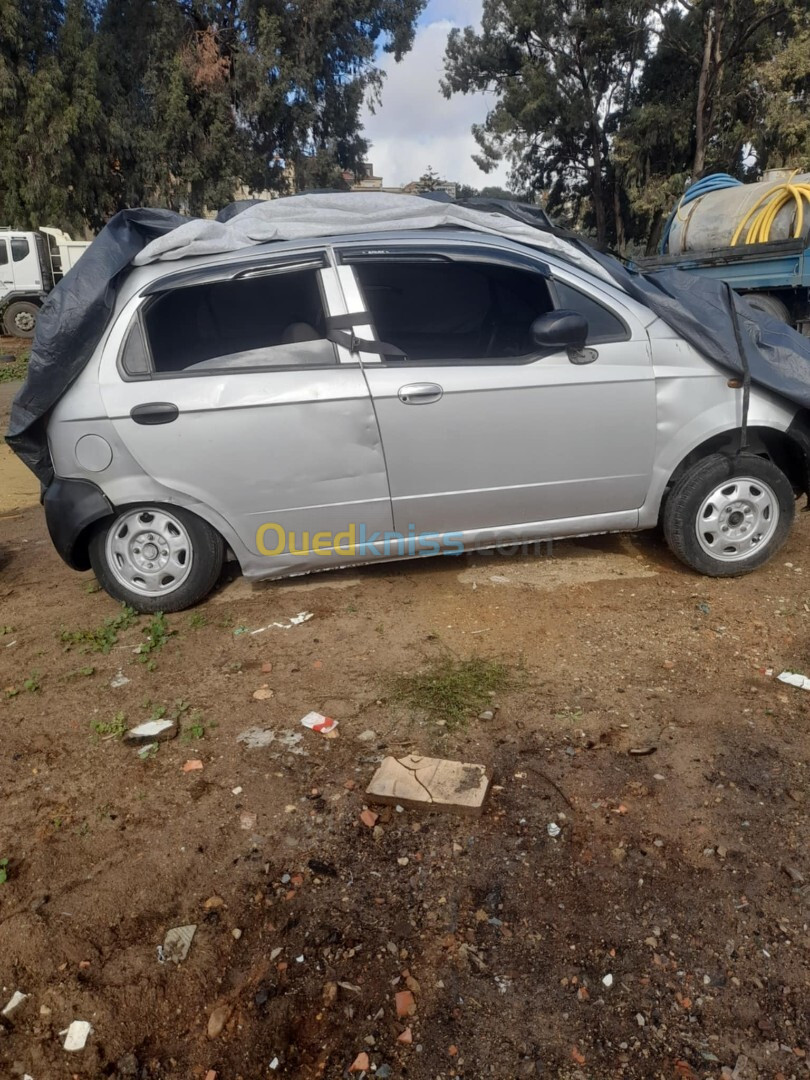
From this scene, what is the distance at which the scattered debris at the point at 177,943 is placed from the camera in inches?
89.2

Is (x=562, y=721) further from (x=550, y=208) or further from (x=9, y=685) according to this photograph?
(x=550, y=208)

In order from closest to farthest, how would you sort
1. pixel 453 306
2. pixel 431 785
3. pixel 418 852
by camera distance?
pixel 418 852, pixel 431 785, pixel 453 306

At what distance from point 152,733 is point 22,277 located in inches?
794

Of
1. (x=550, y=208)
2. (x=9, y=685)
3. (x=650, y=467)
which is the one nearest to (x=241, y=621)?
(x=9, y=685)

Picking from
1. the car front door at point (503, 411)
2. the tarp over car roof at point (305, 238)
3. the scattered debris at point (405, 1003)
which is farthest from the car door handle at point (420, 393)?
the scattered debris at point (405, 1003)

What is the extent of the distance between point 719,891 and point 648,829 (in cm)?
31

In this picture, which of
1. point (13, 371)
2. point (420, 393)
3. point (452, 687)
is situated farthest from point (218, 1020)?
point (13, 371)

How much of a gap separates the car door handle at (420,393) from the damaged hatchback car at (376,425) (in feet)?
0.04

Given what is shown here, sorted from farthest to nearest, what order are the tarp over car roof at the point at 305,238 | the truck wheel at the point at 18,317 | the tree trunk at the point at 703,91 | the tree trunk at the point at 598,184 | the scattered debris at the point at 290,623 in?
the tree trunk at the point at 598,184 → the tree trunk at the point at 703,91 → the truck wheel at the point at 18,317 → the scattered debris at the point at 290,623 → the tarp over car roof at the point at 305,238

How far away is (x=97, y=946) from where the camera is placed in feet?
7.61

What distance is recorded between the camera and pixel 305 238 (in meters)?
4.03

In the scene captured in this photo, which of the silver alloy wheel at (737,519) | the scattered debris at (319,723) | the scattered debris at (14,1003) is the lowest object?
the scattered debris at (14,1003)

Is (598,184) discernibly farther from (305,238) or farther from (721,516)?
(305,238)

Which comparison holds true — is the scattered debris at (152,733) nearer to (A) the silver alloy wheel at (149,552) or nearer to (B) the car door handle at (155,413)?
(A) the silver alloy wheel at (149,552)
